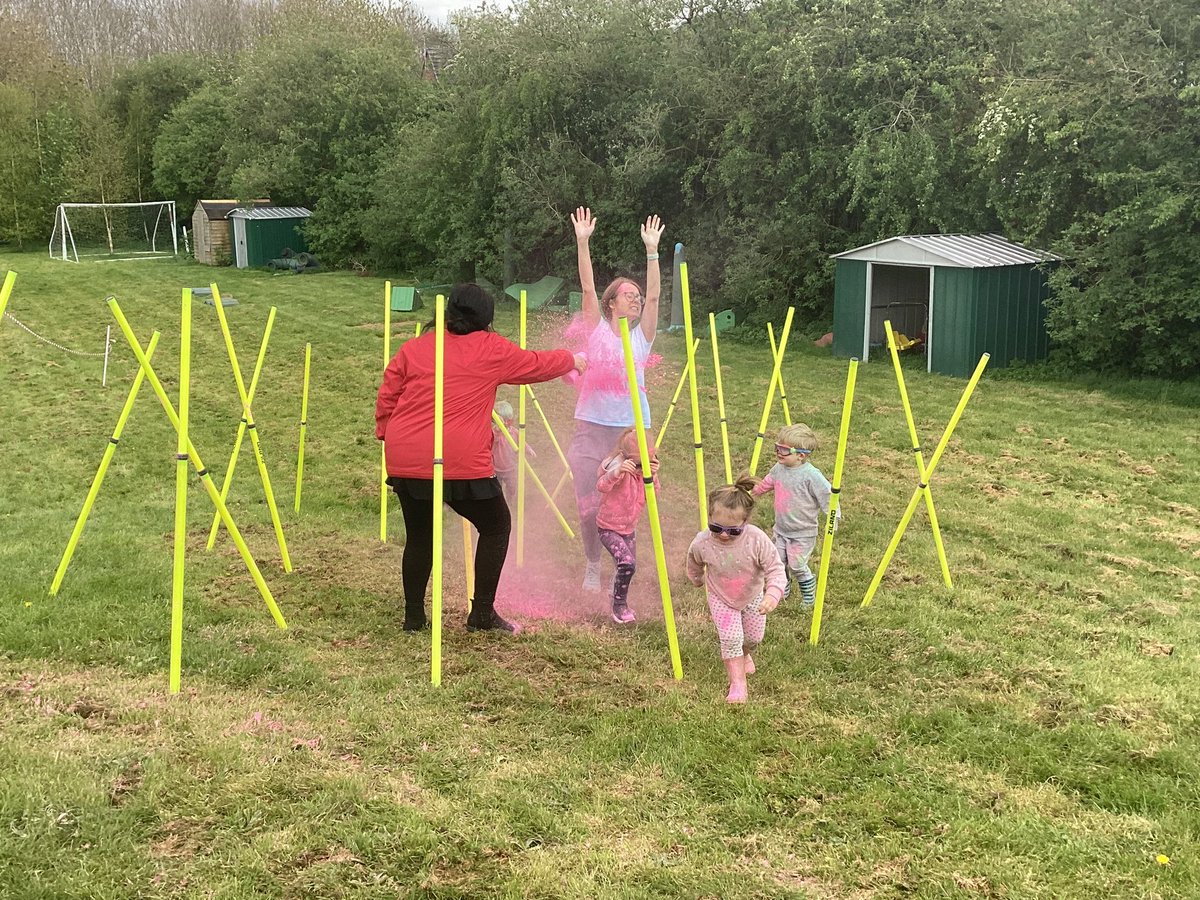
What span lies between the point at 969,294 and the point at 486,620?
11574 millimetres

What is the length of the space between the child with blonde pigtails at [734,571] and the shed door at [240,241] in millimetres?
28130

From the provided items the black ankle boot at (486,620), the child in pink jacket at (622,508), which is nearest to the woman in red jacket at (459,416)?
the black ankle boot at (486,620)

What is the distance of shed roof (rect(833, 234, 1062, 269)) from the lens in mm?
14766

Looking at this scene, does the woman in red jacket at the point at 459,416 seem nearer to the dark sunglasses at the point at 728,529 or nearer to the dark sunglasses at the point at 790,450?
the dark sunglasses at the point at 728,529

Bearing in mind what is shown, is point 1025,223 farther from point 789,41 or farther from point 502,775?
point 502,775

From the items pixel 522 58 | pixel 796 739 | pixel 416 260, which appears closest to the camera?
pixel 796 739

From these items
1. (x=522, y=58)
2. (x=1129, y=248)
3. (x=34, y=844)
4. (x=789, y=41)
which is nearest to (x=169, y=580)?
(x=34, y=844)

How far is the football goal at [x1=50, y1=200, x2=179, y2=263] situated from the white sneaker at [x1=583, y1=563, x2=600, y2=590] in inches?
1192

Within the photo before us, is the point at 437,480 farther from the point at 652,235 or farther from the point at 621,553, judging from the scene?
the point at 652,235

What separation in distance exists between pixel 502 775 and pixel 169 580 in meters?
3.36

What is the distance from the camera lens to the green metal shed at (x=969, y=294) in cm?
1477

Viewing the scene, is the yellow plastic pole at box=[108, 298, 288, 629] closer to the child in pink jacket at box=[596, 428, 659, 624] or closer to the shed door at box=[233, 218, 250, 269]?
the child in pink jacket at box=[596, 428, 659, 624]

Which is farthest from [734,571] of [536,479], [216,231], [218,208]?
[218,208]

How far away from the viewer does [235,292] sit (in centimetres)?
2353
